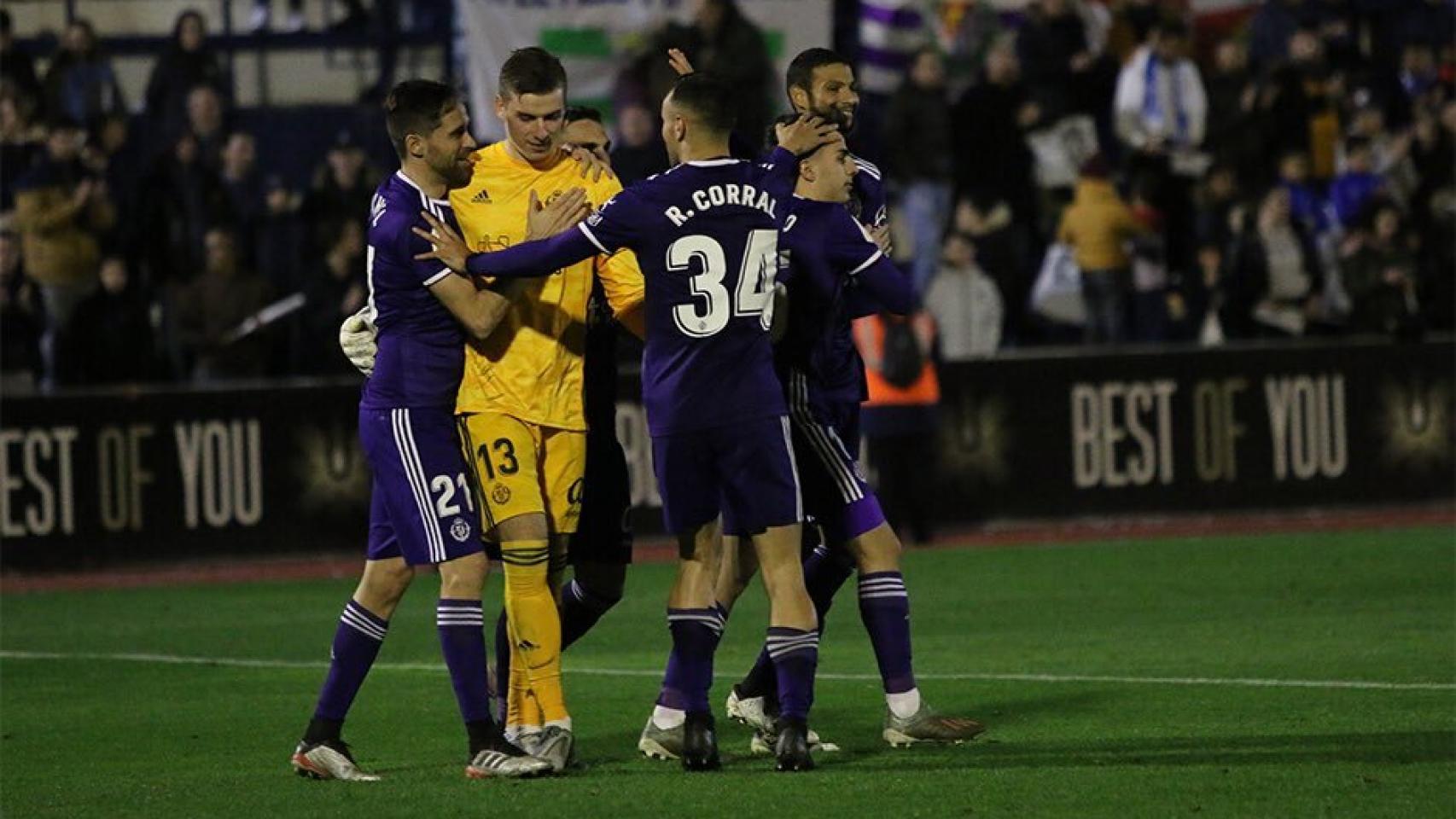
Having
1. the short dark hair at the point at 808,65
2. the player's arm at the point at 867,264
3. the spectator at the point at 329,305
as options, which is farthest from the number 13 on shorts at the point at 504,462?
the spectator at the point at 329,305

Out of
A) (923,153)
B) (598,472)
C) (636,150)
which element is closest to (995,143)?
(923,153)

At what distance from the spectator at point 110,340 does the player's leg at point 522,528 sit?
10405 millimetres

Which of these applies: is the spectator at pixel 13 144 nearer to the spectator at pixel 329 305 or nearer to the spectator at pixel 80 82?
the spectator at pixel 80 82

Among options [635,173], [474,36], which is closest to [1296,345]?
[635,173]

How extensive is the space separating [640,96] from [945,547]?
184 inches

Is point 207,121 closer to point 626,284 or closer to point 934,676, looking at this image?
point 934,676

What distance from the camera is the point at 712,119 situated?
853 centimetres

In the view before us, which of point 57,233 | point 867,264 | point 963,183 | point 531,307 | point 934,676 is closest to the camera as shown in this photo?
point 531,307

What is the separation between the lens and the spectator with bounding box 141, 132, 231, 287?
19672 millimetres

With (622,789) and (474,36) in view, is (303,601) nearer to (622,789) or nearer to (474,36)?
(474,36)

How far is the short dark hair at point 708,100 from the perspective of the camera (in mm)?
8516

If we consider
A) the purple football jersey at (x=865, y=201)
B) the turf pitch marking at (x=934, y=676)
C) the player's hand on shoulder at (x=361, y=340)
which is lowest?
the turf pitch marking at (x=934, y=676)

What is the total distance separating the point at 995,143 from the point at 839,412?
12114 mm

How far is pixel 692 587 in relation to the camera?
8859 mm
